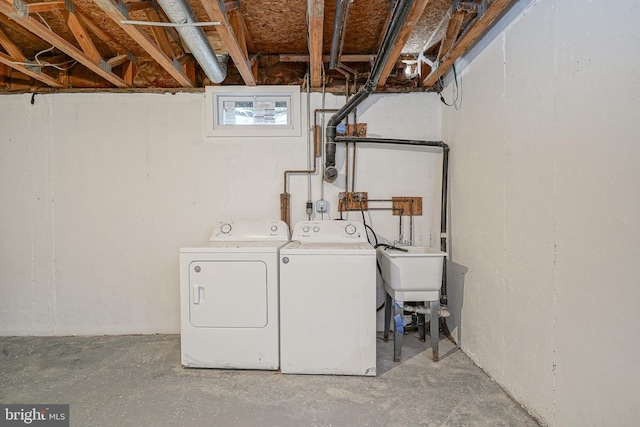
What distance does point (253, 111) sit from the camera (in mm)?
2846

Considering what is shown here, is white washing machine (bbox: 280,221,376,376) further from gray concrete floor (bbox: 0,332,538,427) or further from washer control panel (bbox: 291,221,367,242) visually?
washer control panel (bbox: 291,221,367,242)

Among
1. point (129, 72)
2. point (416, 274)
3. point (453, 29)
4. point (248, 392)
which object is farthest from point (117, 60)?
point (416, 274)

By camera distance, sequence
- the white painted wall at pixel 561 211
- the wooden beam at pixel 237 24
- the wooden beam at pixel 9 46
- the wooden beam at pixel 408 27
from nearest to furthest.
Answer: the white painted wall at pixel 561 211
the wooden beam at pixel 408 27
the wooden beam at pixel 237 24
the wooden beam at pixel 9 46

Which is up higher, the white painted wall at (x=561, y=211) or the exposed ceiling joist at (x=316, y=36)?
the exposed ceiling joist at (x=316, y=36)

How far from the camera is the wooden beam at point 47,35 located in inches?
67.6

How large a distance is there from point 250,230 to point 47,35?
1.82 meters

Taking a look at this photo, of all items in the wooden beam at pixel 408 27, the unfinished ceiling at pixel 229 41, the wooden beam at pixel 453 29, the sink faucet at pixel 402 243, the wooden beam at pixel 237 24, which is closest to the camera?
the wooden beam at pixel 408 27

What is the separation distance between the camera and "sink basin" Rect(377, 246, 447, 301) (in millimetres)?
2168

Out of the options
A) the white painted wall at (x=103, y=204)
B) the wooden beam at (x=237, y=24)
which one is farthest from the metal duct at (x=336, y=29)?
the white painted wall at (x=103, y=204)

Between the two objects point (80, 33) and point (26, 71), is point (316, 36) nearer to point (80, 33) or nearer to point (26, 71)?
point (80, 33)

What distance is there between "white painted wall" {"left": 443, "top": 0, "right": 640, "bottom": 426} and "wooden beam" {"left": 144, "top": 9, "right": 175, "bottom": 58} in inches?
84.7

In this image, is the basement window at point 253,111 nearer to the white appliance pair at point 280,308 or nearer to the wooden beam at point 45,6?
the wooden beam at point 45,6

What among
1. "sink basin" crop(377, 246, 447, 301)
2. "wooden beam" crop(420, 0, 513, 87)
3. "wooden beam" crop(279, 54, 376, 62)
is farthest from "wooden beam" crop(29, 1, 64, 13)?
"sink basin" crop(377, 246, 447, 301)

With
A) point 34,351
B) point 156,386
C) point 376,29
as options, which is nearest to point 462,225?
point 376,29
